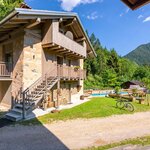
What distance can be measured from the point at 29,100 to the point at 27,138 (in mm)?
4955

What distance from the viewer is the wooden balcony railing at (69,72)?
18906mm

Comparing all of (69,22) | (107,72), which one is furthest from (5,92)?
(107,72)

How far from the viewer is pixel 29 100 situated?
1424 cm

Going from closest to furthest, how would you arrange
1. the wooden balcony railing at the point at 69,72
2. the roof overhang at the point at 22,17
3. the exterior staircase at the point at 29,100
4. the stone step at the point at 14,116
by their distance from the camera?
the stone step at the point at 14,116, the exterior staircase at the point at 29,100, the roof overhang at the point at 22,17, the wooden balcony railing at the point at 69,72

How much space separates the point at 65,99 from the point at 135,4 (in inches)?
729

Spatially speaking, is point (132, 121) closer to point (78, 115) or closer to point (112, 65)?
point (78, 115)

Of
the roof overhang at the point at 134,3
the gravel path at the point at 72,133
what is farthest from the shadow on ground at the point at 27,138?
the roof overhang at the point at 134,3

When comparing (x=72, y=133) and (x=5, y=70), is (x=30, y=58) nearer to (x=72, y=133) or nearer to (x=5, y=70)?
(x=5, y=70)

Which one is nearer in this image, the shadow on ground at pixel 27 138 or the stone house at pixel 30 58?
the shadow on ground at pixel 27 138

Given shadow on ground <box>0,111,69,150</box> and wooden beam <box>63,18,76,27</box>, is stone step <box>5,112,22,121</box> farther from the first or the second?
wooden beam <box>63,18,76,27</box>

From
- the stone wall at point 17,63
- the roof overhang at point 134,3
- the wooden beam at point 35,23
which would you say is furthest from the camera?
the stone wall at point 17,63

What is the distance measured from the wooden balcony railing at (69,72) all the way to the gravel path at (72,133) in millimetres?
6592

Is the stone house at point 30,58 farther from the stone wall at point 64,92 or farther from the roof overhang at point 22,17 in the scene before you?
the stone wall at point 64,92

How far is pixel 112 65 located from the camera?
68.4 meters
